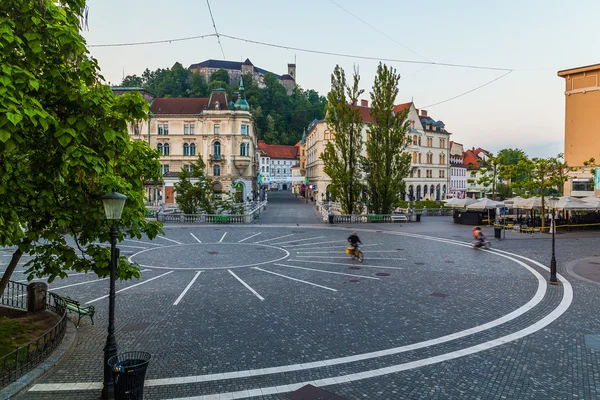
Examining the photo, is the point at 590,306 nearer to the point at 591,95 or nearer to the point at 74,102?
the point at 74,102

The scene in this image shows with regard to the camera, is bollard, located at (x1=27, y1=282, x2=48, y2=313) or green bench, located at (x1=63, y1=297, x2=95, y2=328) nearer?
green bench, located at (x1=63, y1=297, x2=95, y2=328)

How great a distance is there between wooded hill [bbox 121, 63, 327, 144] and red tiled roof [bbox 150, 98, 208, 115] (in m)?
53.7

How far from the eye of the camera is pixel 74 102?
7395 millimetres

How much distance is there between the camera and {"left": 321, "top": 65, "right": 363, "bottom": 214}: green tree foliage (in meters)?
41.0

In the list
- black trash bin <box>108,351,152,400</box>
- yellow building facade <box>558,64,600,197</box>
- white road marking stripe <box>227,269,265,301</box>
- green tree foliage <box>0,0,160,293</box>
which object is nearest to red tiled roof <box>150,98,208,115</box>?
yellow building facade <box>558,64,600,197</box>

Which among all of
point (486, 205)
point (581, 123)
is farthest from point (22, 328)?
point (581, 123)

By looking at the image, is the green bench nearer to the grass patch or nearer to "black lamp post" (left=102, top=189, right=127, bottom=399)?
the grass patch

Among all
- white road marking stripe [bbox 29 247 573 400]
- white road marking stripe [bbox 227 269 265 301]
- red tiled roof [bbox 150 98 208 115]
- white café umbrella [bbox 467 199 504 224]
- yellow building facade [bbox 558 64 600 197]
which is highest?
red tiled roof [bbox 150 98 208 115]

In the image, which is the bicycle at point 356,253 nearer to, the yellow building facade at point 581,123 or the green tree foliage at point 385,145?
the green tree foliage at point 385,145

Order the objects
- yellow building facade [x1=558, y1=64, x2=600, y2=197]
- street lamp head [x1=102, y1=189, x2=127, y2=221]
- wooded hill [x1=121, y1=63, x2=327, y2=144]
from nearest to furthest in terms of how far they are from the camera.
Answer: street lamp head [x1=102, y1=189, x2=127, y2=221] < yellow building facade [x1=558, y1=64, x2=600, y2=197] < wooded hill [x1=121, y1=63, x2=327, y2=144]

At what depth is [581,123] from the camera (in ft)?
143

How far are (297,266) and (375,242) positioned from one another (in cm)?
971

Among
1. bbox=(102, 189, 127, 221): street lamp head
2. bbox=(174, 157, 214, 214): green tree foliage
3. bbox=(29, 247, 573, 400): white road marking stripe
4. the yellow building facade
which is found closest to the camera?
bbox=(102, 189, 127, 221): street lamp head

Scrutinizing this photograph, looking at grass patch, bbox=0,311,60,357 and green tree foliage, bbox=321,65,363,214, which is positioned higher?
green tree foliage, bbox=321,65,363,214
